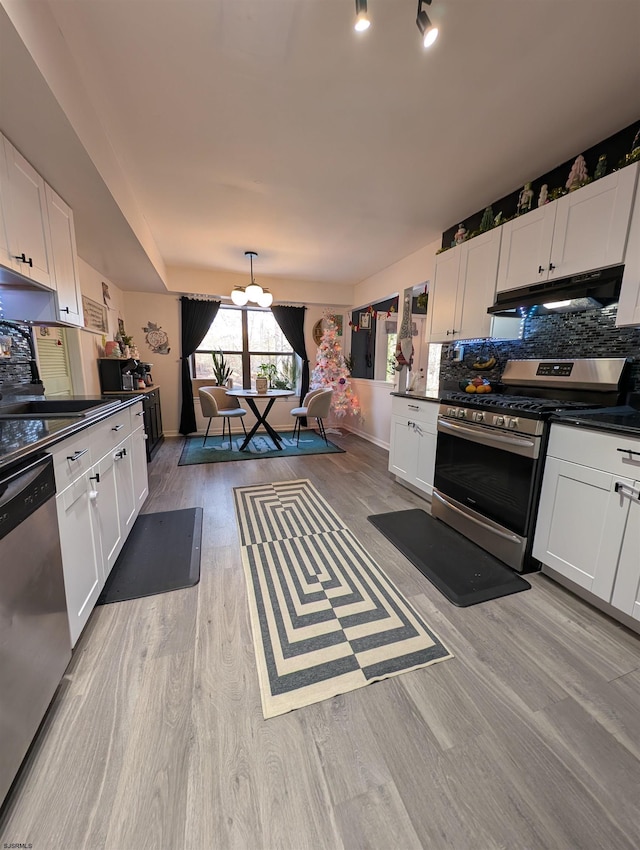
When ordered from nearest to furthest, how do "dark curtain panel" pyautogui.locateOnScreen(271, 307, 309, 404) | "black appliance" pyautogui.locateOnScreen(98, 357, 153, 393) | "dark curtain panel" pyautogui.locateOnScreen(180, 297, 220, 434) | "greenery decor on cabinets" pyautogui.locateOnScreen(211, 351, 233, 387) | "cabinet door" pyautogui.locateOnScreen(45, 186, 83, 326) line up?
1. "cabinet door" pyautogui.locateOnScreen(45, 186, 83, 326)
2. "black appliance" pyautogui.locateOnScreen(98, 357, 153, 393)
3. "dark curtain panel" pyautogui.locateOnScreen(180, 297, 220, 434)
4. "greenery decor on cabinets" pyautogui.locateOnScreen(211, 351, 233, 387)
5. "dark curtain panel" pyautogui.locateOnScreen(271, 307, 309, 404)

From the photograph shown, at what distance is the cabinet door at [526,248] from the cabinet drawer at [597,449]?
108 cm

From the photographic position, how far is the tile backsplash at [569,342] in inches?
73.7

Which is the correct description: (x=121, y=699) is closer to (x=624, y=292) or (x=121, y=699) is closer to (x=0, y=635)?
(x=0, y=635)

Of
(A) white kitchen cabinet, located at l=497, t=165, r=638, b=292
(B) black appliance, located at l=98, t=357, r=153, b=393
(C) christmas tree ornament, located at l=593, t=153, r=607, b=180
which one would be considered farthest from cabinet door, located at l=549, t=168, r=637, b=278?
(B) black appliance, located at l=98, t=357, r=153, b=393

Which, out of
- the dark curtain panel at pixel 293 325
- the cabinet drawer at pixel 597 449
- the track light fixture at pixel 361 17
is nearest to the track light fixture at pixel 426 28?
the track light fixture at pixel 361 17

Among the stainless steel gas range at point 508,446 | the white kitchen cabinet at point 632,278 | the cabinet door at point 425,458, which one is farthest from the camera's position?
the cabinet door at point 425,458

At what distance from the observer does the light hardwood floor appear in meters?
0.85

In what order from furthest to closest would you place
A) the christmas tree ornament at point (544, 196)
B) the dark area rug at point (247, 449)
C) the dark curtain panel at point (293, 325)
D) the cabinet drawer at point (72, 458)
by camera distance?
the dark curtain panel at point (293, 325) < the dark area rug at point (247, 449) < the christmas tree ornament at point (544, 196) < the cabinet drawer at point (72, 458)

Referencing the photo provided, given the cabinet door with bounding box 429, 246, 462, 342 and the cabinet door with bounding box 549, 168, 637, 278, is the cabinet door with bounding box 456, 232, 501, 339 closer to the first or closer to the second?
the cabinet door with bounding box 429, 246, 462, 342

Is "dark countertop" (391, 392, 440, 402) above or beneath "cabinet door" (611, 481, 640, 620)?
above

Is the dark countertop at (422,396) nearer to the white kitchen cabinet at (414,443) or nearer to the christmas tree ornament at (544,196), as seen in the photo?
the white kitchen cabinet at (414,443)

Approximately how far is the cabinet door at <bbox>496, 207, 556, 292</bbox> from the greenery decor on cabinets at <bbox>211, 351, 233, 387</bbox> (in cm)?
Answer: 408

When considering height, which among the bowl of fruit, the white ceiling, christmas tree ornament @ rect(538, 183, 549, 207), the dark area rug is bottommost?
the dark area rug

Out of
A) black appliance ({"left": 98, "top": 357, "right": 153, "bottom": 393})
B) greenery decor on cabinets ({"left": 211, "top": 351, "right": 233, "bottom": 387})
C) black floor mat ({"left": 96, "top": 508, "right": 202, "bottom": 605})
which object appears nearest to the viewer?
black floor mat ({"left": 96, "top": 508, "right": 202, "bottom": 605})
